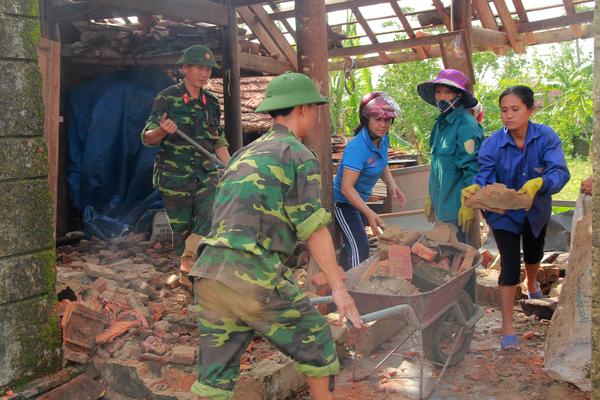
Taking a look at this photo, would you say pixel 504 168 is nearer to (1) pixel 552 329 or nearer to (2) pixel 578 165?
(1) pixel 552 329

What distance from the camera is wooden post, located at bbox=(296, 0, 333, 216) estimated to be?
5.31 metres

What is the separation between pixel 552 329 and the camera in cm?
403

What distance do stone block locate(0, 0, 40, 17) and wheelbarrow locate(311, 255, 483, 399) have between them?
2.58m

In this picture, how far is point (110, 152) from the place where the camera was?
843 cm

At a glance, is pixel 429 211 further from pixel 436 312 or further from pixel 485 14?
pixel 485 14

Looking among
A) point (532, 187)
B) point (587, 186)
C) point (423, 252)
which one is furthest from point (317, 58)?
point (587, 186)

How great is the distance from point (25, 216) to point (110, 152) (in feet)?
15.5

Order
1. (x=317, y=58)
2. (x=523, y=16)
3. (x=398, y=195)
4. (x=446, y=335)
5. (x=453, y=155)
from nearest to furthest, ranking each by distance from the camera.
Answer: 1. (x=446, y=335)
2. (x=453, y=155)
3. (x=317, y=58)
4. (x=398, y=195)
5. (x=523, y=16)

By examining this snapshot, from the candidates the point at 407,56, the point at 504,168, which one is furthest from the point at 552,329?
the point at 407,56

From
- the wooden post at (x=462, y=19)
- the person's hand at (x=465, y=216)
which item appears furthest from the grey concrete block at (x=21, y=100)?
the wooden post at (x=462, y=19)

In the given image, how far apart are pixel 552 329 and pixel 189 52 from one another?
3.52 meters

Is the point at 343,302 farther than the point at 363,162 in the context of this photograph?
No

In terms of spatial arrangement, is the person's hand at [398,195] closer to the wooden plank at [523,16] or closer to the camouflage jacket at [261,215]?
the camouflage jacket at [261,215]

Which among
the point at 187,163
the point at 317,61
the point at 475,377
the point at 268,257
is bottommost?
the point at 475,377
